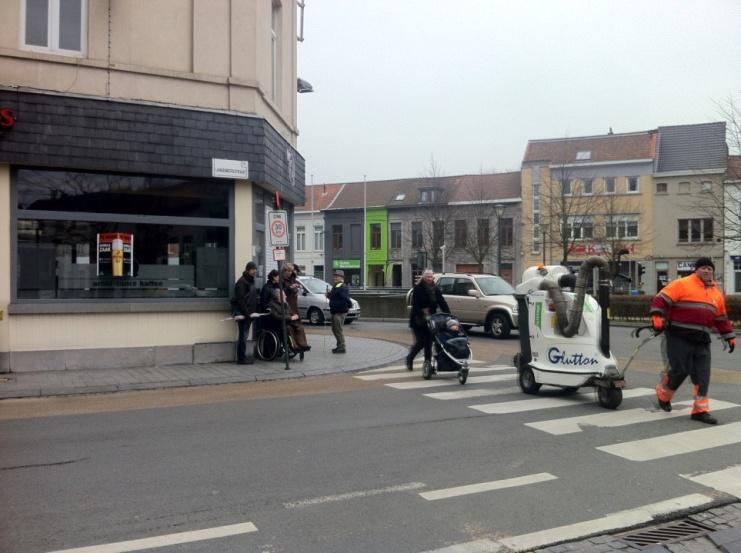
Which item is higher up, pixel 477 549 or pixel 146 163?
pixel 146 163

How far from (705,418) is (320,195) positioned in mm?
56552

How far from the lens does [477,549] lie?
426 centimetres

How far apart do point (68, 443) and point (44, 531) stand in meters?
2.58

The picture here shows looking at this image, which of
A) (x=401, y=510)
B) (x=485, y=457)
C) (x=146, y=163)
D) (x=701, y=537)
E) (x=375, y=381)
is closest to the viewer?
(x=701, y=537)

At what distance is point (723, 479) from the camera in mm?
5676

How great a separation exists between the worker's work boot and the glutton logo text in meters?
1.31

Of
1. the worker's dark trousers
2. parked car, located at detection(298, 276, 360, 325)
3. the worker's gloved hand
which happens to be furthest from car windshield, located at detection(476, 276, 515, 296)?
the worker's gloved hand

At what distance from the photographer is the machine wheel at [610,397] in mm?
8477

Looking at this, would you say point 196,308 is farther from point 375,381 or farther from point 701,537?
point 701,537

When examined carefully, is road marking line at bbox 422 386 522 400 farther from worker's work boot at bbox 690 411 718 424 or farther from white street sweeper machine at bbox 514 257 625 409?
worker's work boot at bbox 690 411 718 424

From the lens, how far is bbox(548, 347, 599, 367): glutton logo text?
347 inches

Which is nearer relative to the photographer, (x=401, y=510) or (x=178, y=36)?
(x=401, y=510)

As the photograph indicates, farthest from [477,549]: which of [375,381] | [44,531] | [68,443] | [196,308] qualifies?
[196,308]

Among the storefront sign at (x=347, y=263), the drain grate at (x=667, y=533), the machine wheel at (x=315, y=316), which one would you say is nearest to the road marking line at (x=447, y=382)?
the drain grate at (x=667, y=533)
